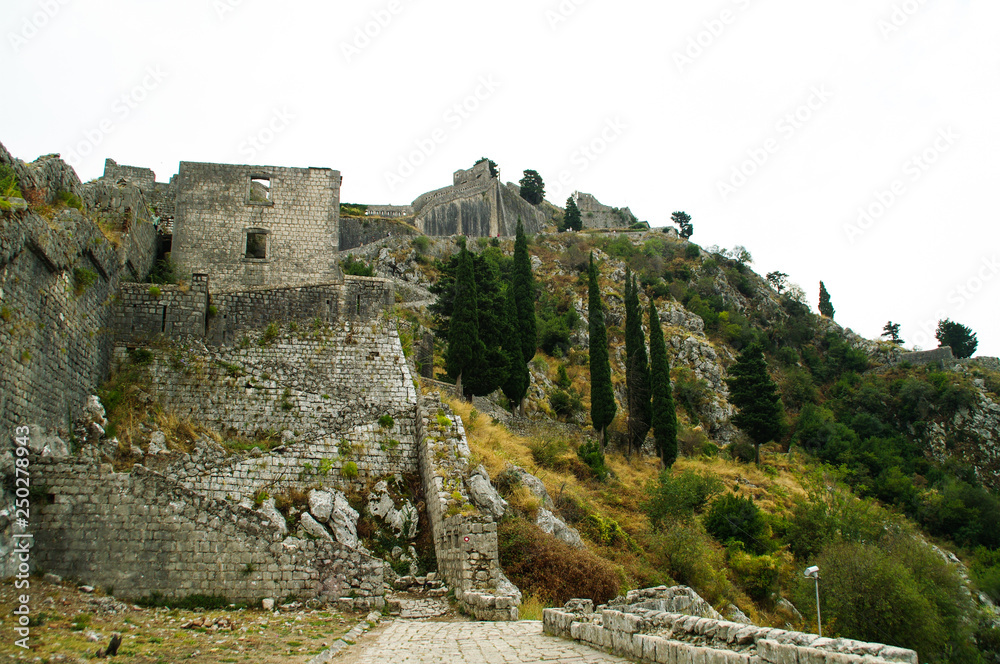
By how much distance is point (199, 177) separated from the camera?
19094 millimetres

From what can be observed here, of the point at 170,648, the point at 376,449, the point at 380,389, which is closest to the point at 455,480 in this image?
the point at 376,449

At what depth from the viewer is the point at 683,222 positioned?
93.7 metres

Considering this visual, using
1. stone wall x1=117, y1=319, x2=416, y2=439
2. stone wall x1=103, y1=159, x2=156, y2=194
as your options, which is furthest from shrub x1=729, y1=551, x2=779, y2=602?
stone wall x1=103, y1=159, x2=156, y2=194

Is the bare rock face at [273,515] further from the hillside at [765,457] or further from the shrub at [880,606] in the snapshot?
the shrub at [880,606]

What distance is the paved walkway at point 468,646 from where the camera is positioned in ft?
26.0

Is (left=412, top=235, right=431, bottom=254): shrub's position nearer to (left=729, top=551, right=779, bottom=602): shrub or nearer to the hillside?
the hillside

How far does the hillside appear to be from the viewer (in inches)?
773

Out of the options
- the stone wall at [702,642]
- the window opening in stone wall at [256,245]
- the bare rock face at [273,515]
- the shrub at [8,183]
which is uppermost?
the window opening in stone wall at [256,245]

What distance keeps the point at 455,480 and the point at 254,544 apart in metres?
4.25

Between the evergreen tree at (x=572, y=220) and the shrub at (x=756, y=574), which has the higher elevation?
the evergreen tree at (x=572, y=220)

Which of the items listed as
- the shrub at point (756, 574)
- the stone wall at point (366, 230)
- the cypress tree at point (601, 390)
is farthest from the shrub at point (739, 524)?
the stone wall at point (366, 230)

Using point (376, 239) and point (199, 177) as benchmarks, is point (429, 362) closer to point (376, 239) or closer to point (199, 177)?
point (199, 177)

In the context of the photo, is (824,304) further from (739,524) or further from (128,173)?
(128,173)

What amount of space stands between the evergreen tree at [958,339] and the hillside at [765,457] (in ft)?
20.2
